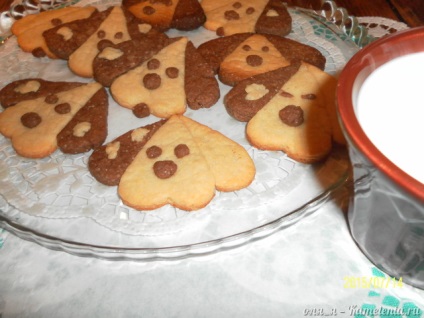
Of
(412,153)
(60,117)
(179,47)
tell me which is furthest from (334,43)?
(60,117)

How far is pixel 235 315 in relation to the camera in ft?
2.74

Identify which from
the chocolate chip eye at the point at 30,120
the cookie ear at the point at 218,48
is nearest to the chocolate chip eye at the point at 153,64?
the cookie ear at the point at 218,48

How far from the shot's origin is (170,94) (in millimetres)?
1243

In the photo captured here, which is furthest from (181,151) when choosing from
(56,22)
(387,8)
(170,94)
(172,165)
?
(387,8)

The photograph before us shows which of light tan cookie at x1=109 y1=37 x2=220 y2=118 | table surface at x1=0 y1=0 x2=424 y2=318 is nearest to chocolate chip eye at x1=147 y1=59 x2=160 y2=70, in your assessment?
light tan cookie at x1=109 y1=37 x2=220 y2=118

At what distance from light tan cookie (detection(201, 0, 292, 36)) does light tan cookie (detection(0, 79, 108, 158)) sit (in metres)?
0.52

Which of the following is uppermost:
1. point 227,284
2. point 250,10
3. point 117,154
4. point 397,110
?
point 397,110

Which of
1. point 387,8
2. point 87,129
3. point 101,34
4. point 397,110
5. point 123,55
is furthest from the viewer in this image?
point 387,8

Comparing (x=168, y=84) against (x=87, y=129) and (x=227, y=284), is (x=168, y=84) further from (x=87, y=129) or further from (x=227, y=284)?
(x=227, y=284)

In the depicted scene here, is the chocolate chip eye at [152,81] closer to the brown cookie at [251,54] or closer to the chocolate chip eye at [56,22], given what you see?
the brown cookie at [251,54]

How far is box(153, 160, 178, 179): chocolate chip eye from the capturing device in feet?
3.26

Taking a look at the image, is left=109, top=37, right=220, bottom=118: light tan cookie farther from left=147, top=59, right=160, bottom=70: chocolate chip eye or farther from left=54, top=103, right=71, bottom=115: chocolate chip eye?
left=54, top=103, right=71, bottom=115: chocolate chip eye

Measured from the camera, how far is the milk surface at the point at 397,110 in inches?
25.9

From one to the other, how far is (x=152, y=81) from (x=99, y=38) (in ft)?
1.18
